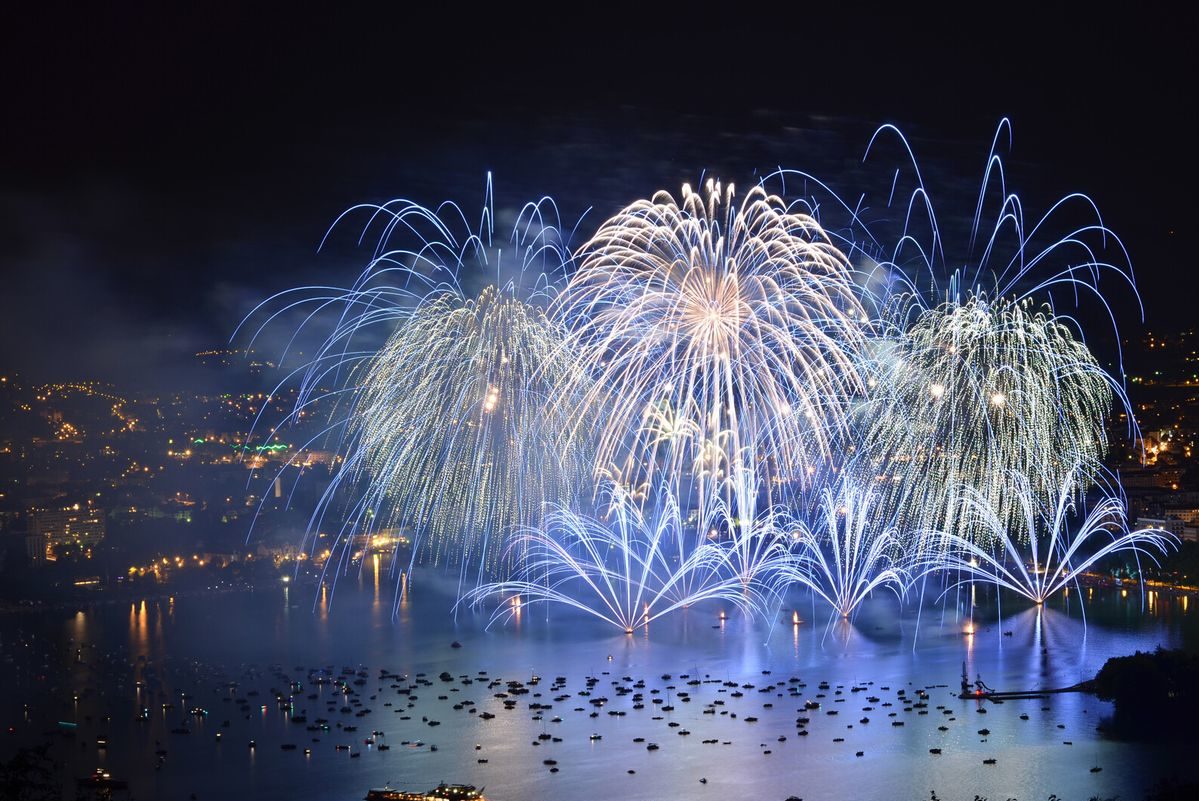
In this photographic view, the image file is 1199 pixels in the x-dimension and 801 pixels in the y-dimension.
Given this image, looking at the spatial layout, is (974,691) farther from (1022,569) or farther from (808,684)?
(1022,569)

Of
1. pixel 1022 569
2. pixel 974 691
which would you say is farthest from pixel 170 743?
pixel 1022 569

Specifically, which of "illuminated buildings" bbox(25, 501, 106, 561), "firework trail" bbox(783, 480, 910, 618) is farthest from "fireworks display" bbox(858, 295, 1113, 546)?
"illuminated buildings" bbox(25, 501, 106, 561)

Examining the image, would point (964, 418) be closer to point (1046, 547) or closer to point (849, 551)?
point (849, 551)

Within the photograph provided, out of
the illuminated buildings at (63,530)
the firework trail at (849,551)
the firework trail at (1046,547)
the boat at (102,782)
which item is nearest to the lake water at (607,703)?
the boat at (102,782)

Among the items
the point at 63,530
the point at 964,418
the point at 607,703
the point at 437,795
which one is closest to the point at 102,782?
the point at 437,795

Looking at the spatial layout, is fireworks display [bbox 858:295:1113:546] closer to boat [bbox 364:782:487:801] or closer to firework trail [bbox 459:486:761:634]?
firework trail [bbox 459:486:761:634]

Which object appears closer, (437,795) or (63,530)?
(437,795)

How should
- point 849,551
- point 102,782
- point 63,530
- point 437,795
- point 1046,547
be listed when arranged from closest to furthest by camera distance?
point 437,795 → point 102,782 → point 849,551 → point 1046,547 → point 63,530

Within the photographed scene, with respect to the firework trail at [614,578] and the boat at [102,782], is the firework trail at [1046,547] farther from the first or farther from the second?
the boat at [102,782]
